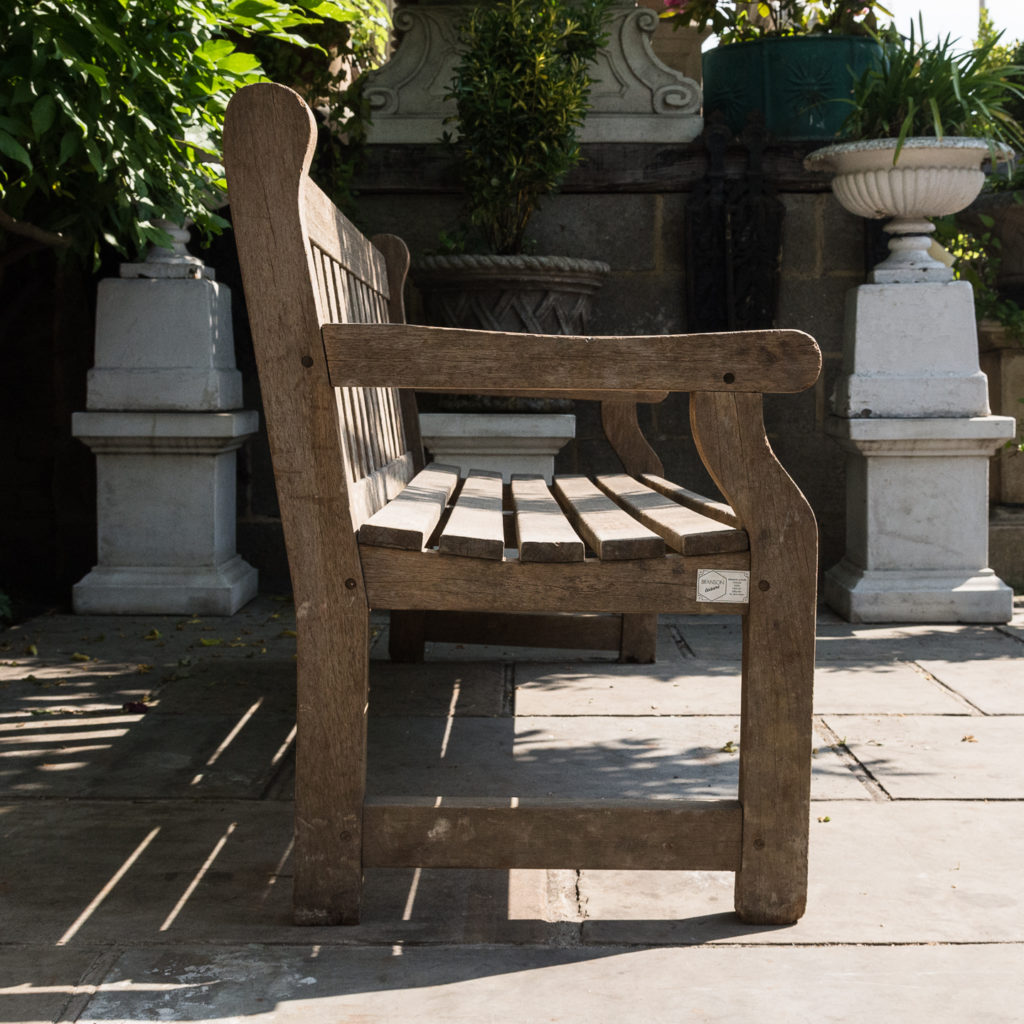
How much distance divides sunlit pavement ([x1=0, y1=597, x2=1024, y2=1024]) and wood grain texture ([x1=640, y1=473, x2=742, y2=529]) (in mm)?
593

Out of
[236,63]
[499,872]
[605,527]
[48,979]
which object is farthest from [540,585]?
[236,63]

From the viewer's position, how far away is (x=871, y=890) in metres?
2.16

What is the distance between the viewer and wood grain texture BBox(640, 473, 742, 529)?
233cm

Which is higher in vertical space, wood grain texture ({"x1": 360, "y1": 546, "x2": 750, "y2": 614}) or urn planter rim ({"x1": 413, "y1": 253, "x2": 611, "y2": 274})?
urn planter rim ({"x1": 413, "y1": 253, "x2": 611, "y2": 274})

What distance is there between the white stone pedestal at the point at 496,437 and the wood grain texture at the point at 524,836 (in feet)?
9.58

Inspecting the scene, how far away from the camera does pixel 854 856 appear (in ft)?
7.60

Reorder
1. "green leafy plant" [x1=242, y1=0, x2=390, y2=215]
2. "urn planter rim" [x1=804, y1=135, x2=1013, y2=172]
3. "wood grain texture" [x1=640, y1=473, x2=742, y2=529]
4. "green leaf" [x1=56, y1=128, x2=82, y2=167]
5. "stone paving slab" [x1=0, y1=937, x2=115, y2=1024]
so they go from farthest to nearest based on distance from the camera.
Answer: "green leafy plant" [x1=242, y1=0, x2=390, y2=215] < "urn planter rim" [x1=804, y1=135, x2=1013, y2=172] < "green leaf" [x1=56, y1=128, x2=82, y2=167] < "wood grain texture" [x1=640, y1=473, x2=742, y2=529] < "stone paving slab" [x1=0, y1=937, x2=115, y2=1024]

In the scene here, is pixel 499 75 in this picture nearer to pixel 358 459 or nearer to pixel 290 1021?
pixel 358 459

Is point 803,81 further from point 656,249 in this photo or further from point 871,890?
point 871,890

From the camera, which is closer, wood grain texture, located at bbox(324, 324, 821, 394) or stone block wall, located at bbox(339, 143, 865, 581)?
wood grain texture, located at bbox(324, 324, 821, 394)

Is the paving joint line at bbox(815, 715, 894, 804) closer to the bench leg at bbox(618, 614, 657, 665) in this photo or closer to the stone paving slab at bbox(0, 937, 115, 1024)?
the bench leg at bbox(618, 614, 657, 665)


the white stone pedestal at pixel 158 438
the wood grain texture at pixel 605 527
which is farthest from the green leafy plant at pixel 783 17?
the wood grain texture at pixel 605 527

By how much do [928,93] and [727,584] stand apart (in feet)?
10.7

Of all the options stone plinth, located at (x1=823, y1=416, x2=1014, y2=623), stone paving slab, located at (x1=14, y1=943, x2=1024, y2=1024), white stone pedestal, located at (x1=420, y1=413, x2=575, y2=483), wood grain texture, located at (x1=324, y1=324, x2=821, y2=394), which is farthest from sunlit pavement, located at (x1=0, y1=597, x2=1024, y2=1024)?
→ white stone pedestal, located at (x1=420, y1=413, x2=575, y2=483)
